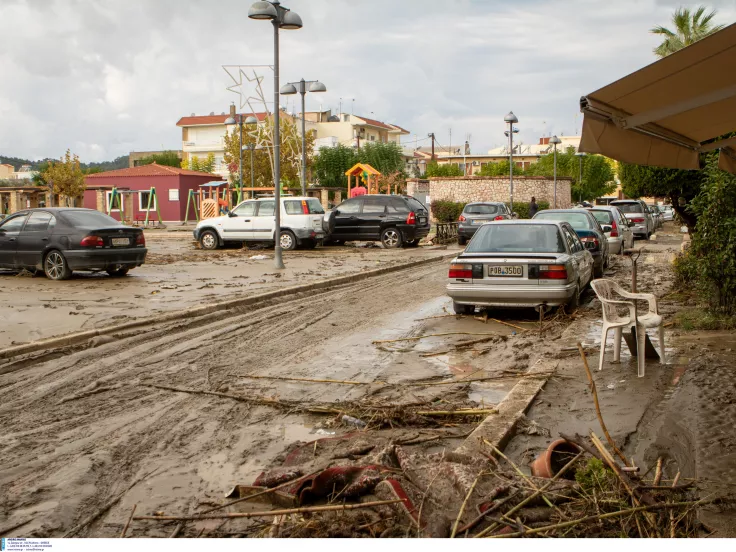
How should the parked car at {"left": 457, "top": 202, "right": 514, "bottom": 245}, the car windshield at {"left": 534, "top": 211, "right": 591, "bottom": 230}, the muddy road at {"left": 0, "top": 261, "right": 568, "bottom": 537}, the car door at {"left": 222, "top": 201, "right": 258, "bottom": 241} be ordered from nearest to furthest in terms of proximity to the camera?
the muddy road at {"left": 0, "top": 261, "right": 568, "bottom": 537} < the car windshield at {"left": 534, "top": 211, "right": 591, "bottom": 230} < the car door at {"left": 222, "top": 201, "right": 258, "bottom": 241} < the parked car at {"left": 457, "top": 202, "right": 514, "bottom": 245}

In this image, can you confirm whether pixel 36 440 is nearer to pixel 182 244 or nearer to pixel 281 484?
pixel 281 484

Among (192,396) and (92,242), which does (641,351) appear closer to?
(192,396)

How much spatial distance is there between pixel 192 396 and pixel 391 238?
847 inches

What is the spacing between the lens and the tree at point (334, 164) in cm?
8119

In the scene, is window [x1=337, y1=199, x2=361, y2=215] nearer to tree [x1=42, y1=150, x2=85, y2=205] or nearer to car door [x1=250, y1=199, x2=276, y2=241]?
car door [x1=250, y1=199, x2=276, y2=241]

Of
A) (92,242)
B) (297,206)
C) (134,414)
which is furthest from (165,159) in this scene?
(134,414)

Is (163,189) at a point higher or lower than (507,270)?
higher

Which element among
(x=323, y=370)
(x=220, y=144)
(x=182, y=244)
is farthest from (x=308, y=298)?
(x=220, y=144)

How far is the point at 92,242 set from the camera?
16469mm

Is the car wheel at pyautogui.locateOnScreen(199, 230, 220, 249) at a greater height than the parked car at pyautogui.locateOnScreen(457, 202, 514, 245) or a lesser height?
lesser

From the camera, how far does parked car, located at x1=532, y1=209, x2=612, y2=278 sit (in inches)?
710

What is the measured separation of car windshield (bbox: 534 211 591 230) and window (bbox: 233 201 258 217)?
35.4 feet

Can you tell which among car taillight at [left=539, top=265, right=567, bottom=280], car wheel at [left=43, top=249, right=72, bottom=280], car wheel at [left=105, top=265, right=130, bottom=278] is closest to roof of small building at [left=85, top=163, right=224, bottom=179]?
car wheel at [left=105, top=265, right=130, bottom=278]

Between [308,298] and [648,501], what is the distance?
1064 centimetres
